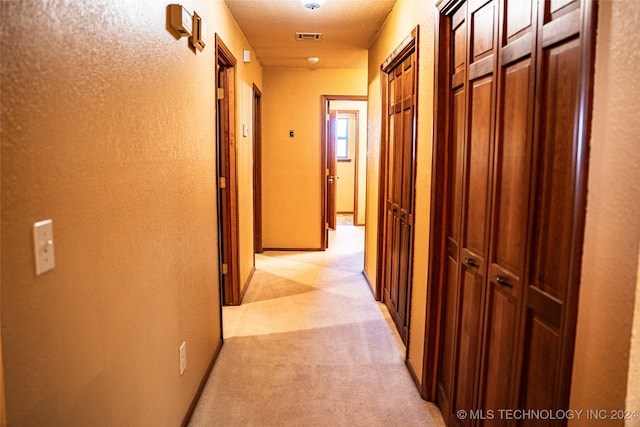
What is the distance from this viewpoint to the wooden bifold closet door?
1153mm

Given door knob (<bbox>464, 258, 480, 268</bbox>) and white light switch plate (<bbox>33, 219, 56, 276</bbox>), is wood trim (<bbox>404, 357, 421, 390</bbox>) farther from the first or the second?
white light switch plate (<bbox>33, 219, 56, 276</bbox>)

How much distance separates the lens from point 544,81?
1292mm

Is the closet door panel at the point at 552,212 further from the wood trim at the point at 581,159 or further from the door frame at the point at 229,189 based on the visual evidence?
the door frame at the point at 229,189

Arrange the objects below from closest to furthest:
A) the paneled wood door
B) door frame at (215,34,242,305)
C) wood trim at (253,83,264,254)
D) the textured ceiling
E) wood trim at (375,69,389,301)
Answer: the paneled wood door < the textured ceiling < door frame at (215,34,242,305) < wood trim at (375,69,389,301) < wood trim at (253,83,264,254)

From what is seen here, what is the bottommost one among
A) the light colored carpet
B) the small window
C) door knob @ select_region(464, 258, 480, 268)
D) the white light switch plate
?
the light colored carpet

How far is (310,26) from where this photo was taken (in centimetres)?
383

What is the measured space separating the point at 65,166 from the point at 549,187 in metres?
1.25

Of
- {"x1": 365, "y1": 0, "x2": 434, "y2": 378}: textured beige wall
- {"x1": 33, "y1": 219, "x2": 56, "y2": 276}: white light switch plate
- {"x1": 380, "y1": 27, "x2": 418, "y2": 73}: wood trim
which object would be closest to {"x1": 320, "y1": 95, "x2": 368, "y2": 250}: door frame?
{"x1": 380, "y1": 27, "x2": 418, "y2": 73}: wood trim

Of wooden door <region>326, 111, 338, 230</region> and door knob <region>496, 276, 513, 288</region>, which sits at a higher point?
wooden door <region>326, 111, 338, 230</region>

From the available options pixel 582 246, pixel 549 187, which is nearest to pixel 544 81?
pixel 549 187

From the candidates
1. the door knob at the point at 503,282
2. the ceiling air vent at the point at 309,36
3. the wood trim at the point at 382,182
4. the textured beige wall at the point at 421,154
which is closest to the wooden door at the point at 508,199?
the door knob at the point at 503,282

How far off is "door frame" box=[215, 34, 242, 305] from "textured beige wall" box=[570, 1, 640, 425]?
292 cm

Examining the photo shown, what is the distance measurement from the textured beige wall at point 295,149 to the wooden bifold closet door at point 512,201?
3795 mm

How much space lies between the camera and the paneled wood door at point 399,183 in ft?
9.60
